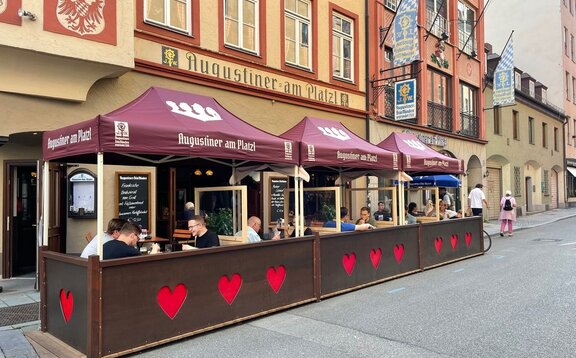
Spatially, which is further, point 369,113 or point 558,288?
point 369,113

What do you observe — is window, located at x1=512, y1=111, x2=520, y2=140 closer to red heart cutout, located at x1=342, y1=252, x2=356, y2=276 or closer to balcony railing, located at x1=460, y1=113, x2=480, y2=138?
balcony railing, located at x1=460, y1=113, x2=480, y2=138

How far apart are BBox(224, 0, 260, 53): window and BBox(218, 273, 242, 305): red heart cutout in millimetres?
6524

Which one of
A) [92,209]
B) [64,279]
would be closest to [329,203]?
[92,209]

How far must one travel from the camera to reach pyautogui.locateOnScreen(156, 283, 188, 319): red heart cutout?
5.23 metres

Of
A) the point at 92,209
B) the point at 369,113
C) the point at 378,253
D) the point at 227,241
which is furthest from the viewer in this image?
the point at 369,113

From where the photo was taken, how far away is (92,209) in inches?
361

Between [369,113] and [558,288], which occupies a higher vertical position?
[369,113]

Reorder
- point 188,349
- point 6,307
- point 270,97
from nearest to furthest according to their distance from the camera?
point 188,349 → point 6,307 → point 270,97

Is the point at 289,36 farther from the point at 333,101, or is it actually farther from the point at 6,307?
the point at 6,307

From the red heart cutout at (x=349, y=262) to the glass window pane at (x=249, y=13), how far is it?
6.52 m

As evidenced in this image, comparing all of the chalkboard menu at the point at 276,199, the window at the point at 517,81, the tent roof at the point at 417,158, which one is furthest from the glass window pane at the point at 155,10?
the window at the point at 517,81

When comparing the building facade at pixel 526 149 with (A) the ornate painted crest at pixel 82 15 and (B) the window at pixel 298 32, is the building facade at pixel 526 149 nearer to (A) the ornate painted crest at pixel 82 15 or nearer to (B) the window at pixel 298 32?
(B) the window at pixel 298 32

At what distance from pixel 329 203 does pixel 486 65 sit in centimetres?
1879

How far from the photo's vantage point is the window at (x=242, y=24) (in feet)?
36.1
